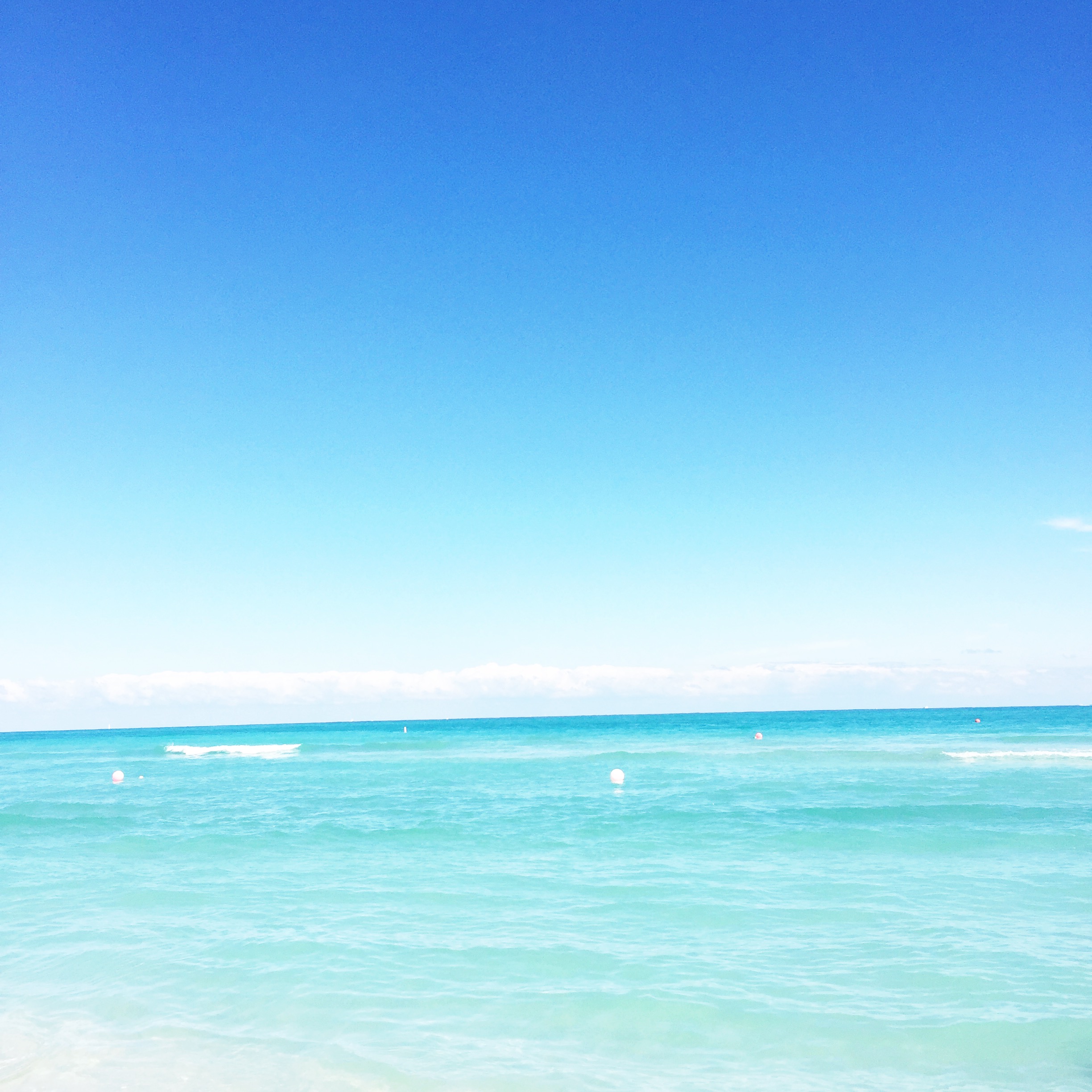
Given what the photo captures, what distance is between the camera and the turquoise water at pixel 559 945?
8.01m

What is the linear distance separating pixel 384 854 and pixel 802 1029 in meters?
11.2

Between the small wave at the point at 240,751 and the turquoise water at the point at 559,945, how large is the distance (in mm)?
37217

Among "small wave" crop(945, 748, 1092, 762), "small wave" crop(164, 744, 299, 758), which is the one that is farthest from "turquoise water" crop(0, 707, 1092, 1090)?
"small wave" crop(164, 744, 299, 758)

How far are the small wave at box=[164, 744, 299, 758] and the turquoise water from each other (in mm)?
37217

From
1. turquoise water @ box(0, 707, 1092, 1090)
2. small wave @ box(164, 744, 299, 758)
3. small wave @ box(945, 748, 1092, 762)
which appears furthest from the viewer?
small wave @ box(164, 744, 299, 758)

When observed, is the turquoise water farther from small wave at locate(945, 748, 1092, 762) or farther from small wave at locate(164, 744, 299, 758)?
small wave at locate(164, 744, 299, 758)

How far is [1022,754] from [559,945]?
39.3 meters

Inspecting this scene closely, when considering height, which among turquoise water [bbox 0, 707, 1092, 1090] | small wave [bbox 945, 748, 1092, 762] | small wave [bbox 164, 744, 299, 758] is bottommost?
small wave [bbox 164, 744, 299, 758]

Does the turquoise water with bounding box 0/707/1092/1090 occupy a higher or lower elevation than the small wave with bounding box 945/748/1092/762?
higher

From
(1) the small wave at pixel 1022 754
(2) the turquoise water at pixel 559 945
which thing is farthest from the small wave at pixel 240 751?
(1) the small wave at pixel 1022 754

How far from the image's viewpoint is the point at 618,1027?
873cm

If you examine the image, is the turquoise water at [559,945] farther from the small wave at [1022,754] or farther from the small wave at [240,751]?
the small wave at [240,751]

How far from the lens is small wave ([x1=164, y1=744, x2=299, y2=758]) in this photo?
2448 inches

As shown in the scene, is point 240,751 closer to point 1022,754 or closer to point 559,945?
point 1022,754
